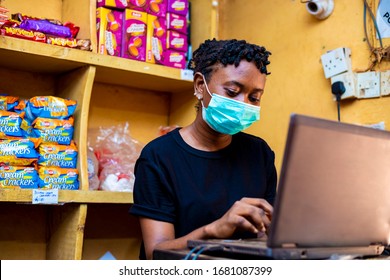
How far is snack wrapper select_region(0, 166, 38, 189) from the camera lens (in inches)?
74.7

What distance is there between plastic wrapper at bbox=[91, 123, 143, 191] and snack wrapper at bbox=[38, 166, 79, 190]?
22 centimetres

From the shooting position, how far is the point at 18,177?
1926mm

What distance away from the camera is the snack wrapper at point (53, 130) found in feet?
6.67

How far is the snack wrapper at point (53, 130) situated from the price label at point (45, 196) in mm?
222

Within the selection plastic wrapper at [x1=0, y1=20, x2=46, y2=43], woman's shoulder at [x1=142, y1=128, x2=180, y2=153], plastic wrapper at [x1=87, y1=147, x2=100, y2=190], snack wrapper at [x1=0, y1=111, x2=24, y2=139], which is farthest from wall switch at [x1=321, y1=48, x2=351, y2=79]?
snack wrapper at [x1=0, y1=111, x2=24, y2=139]

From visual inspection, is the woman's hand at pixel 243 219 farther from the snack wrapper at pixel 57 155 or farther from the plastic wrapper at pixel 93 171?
the plastic wrapper at pixel 93 171

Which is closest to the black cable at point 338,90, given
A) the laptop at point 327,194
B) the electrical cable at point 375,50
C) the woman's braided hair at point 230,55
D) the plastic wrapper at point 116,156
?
the electrical cable at point 375,50

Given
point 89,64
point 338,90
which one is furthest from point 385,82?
point 89,64

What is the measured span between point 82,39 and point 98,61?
0.11m

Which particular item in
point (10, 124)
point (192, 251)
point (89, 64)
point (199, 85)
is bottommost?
point (192, 251)

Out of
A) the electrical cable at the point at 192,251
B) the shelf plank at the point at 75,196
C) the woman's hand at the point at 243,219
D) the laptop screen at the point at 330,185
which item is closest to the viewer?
the laptop screen at the point at 330,185

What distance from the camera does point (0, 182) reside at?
1.89 meters

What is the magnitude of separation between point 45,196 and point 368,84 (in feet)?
4.29

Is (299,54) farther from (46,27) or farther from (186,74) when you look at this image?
(46,27)
